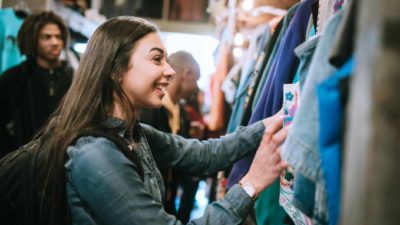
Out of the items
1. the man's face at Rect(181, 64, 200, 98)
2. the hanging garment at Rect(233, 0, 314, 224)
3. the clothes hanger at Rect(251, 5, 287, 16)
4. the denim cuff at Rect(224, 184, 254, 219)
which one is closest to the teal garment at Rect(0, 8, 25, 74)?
the man's face at Rect(181, 64, 200, 98)

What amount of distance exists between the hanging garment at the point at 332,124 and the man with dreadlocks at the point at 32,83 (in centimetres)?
245

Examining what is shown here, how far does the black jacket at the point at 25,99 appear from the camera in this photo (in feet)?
8.55

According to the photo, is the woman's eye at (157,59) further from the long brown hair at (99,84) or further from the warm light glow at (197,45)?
the warm light glow at (197,45)

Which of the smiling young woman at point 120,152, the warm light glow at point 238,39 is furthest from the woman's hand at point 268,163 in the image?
the warm light glow at point 238,39

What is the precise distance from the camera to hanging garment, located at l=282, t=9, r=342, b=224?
72cm

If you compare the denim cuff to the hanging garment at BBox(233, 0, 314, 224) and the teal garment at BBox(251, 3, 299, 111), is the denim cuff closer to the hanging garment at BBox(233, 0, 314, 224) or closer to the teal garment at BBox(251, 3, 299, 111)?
the hanging garment at BBox(233, 0, 314, 224)

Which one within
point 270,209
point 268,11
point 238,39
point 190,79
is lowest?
point 270,209

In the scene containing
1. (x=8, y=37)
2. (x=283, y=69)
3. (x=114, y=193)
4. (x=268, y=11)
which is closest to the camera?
(x=114, y=193)

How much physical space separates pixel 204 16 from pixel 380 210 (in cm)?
660

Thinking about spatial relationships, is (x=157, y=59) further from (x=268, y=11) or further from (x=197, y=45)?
(x=197, y=45)

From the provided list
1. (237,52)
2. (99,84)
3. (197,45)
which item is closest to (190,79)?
(237,52)

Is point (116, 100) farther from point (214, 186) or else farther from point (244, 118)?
point (214, 186)

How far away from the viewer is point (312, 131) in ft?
2.39

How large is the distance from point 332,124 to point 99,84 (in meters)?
0.88
